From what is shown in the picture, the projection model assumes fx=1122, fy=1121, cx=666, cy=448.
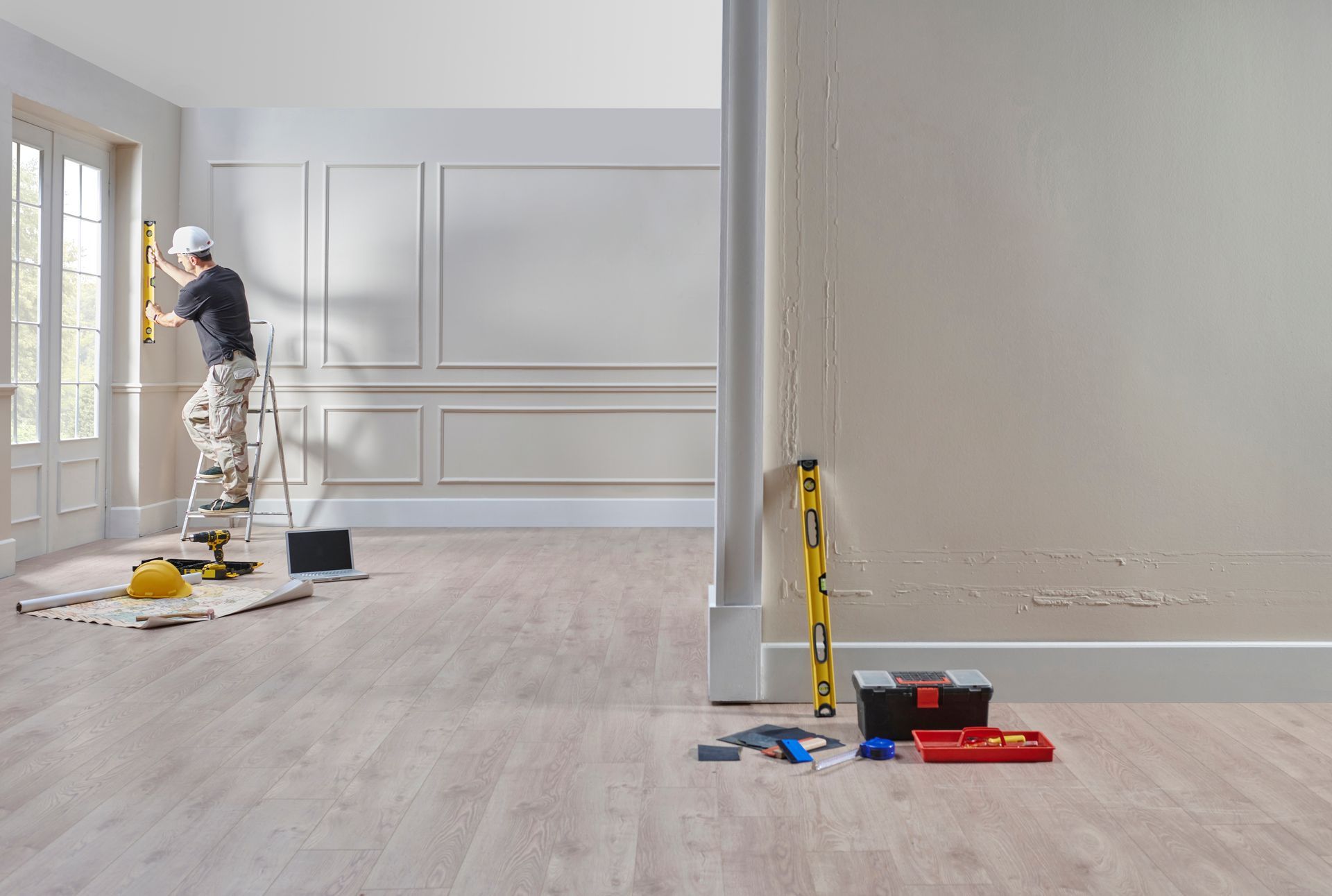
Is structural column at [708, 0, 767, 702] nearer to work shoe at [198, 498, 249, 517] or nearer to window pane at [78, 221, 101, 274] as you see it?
work shoe at [198, 498, 249, 517]

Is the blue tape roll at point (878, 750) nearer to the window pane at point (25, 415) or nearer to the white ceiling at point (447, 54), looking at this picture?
the window pane at point (25, 415)

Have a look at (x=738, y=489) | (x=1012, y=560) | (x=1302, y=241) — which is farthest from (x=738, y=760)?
(x=1302, y=241)

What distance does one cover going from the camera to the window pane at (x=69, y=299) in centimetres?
602

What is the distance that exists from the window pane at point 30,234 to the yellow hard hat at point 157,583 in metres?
2.01

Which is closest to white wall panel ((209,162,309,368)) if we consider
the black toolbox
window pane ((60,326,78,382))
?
window pane ((60,326,78,382))

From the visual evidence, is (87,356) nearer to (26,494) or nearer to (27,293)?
(27,293)

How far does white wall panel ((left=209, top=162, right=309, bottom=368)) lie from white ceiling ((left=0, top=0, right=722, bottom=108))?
0.51 m

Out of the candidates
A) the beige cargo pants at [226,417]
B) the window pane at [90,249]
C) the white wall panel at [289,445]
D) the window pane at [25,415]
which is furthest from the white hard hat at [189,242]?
the white wall panel at [289,445]

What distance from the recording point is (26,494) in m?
5.75

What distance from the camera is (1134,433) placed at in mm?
3309

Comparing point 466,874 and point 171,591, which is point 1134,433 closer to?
point 466,874

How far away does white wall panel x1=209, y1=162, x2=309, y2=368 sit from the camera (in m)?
6.99

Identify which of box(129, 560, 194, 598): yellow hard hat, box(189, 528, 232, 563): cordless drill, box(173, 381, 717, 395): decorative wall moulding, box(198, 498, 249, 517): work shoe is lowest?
box(129, 560, 194, 598): yellow hard hat

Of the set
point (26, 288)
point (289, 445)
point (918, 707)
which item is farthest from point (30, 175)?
point (918, 707)
